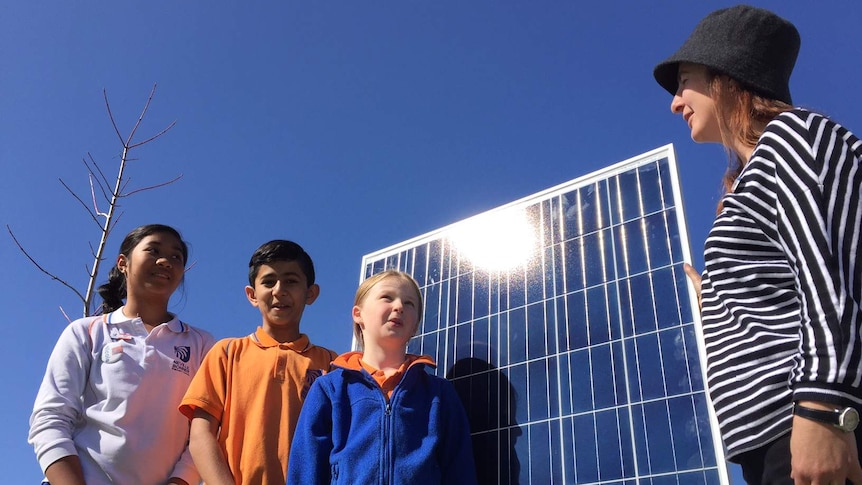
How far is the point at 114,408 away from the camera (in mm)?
4203

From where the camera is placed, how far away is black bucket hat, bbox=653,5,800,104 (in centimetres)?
281

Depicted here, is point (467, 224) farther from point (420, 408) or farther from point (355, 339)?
point (420, 408)

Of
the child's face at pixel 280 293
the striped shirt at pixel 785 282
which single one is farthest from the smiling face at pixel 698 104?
the child's face at pixel 280 293

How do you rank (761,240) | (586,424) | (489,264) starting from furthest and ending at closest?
1. (489,264)
2. (586,424)
3. (761,240)

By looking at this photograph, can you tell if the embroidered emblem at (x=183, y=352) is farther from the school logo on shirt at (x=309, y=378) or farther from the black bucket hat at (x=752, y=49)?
the black bucket hat at (x=752, y=49)

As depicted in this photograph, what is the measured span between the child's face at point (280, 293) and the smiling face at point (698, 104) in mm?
2749

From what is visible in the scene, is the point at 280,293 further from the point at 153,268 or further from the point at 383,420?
the point at 383,420

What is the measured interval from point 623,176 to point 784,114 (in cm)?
284

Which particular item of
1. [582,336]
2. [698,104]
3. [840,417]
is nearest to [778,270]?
[840,417]

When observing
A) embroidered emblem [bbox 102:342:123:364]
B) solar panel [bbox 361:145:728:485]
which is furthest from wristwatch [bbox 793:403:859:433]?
embroidered emblem [bbox 102:342:123:364]

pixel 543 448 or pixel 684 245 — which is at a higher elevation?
pixel 684 245

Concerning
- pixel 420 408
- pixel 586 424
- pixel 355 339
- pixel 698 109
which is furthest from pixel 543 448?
pixel 698 109

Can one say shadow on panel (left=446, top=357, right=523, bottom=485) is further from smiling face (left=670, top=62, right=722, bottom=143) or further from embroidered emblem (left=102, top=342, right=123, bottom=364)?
smiling face (left=670, top=62, right=722, bottom=143)

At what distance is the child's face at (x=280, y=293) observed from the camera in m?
4.74
